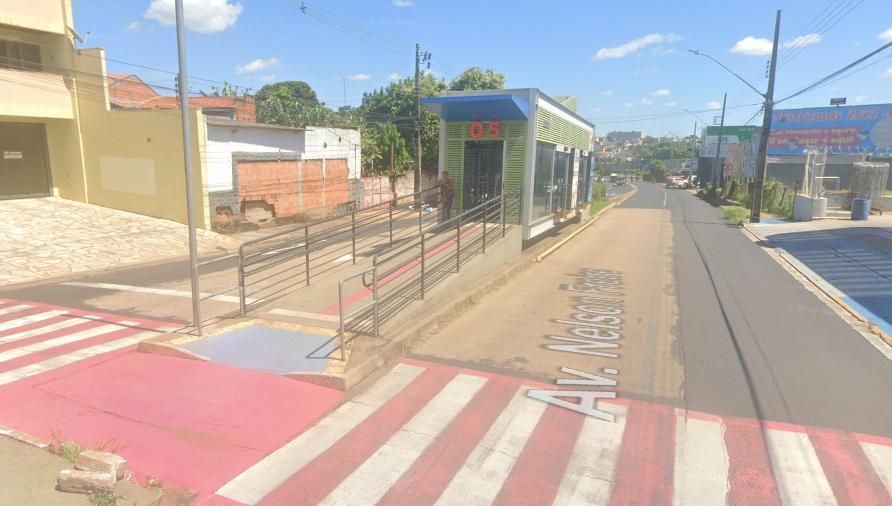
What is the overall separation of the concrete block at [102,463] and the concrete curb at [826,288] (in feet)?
30.5

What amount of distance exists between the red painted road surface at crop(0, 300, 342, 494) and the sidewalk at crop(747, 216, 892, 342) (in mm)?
9236

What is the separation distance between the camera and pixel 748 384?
6.21 meters

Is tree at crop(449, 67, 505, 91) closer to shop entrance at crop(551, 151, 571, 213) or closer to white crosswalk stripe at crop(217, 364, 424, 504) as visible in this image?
shop entrance at crop(551, 151, 571, 213)

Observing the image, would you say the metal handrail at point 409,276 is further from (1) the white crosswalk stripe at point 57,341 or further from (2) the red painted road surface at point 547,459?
(1) the white crosswalk stripe at point 57,341

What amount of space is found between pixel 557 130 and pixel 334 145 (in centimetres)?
1417

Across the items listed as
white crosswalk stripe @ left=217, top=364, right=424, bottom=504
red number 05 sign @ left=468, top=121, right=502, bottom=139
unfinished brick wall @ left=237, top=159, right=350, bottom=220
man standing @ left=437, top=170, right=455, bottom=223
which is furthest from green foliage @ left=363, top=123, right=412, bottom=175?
white crosswalk stripe @ left=217, top=364, right=424, bottom=504

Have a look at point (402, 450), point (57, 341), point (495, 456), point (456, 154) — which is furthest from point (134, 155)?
point (495, 456)

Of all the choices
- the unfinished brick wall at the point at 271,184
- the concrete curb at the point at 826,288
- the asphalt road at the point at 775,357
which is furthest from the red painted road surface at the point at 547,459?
the unfinished brick wall at the point at 271,184

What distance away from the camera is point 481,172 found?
13.9 meters

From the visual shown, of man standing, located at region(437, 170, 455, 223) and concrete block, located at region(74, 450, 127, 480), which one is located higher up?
man standing, located at region(437, 170, 455, 223)

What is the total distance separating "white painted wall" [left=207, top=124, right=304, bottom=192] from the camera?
1995cm

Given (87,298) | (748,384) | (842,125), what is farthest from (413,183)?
(842,125)

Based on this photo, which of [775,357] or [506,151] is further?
[506,151]

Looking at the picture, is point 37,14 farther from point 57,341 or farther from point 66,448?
point 66,448
